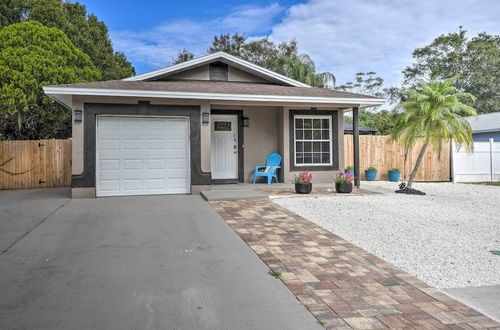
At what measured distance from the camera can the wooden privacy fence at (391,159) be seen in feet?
43.2

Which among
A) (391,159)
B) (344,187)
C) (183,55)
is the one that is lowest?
(344,187)

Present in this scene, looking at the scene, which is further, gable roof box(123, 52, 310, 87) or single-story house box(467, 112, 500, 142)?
single-story house box(467, 112, 500, 142)

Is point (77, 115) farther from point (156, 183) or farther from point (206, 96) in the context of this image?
point (206, 96)

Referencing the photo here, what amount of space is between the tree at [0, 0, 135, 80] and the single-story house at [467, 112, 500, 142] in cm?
2074

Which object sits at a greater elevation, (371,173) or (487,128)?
(487,128)

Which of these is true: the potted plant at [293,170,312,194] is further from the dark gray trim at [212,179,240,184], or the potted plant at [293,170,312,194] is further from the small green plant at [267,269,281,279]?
the small green plant at [267,269,281,279]

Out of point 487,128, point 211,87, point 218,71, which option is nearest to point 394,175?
point 218,71

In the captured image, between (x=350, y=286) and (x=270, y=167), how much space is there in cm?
769

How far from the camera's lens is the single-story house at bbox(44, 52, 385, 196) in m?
8.17

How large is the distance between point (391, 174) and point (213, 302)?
38.4 ft

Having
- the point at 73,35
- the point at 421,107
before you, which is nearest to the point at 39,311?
the point at 421,107

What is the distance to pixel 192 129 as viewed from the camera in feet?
28.8

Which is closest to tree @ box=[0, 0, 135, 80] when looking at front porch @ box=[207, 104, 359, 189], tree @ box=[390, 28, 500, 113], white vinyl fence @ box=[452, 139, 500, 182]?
front porch @ box=[207, 104, 359, 189]

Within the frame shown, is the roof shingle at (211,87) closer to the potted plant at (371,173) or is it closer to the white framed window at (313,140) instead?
the white framed window at (313,140)
